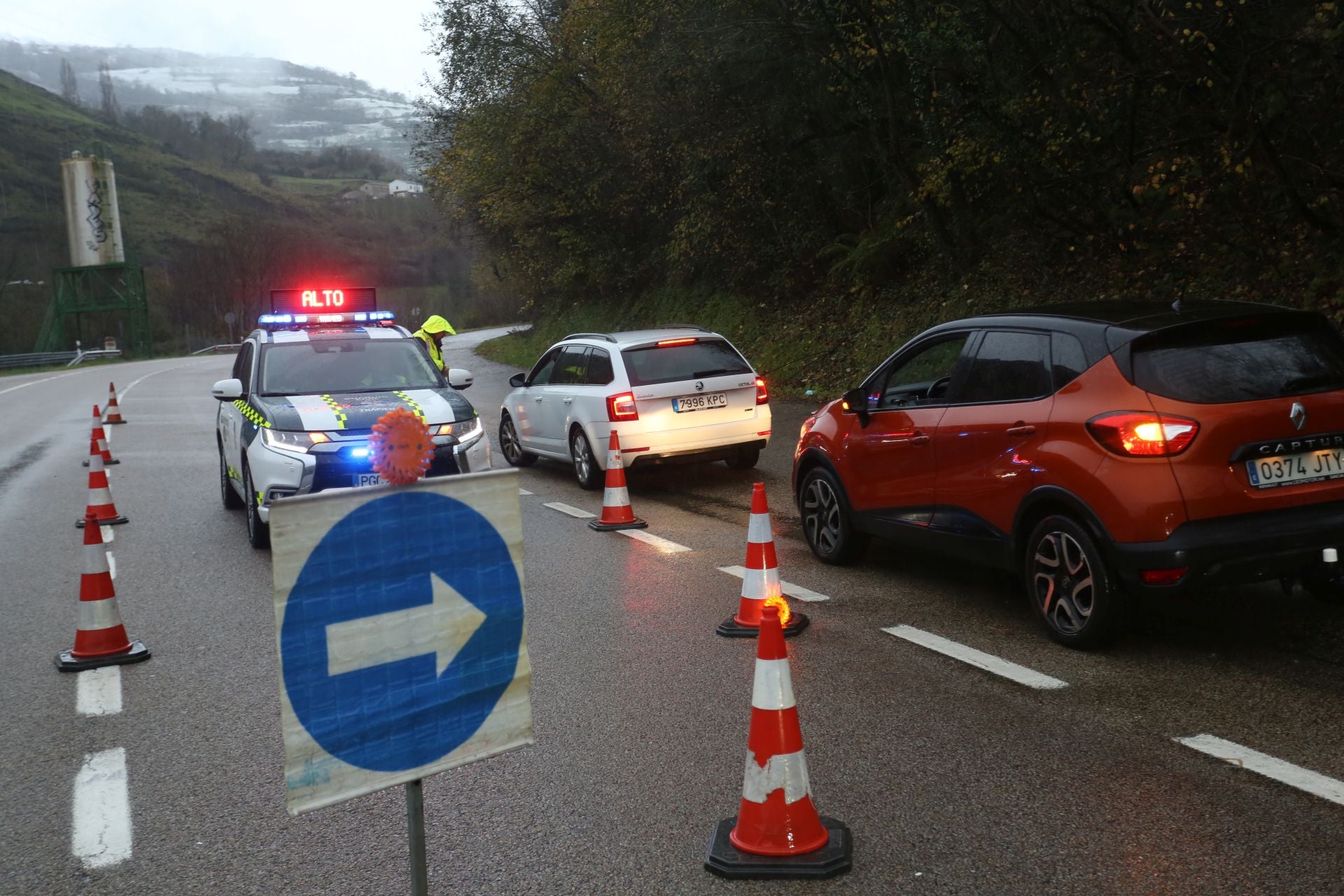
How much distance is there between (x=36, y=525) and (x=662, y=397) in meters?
5.97

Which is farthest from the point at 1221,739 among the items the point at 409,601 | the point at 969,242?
the point at 969,242

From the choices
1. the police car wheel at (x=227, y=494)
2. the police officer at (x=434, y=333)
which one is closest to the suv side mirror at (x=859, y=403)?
the police car wheel at (x=227, y=494)

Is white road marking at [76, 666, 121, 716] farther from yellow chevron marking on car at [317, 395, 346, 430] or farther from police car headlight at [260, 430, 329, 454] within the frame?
yellow chevron marking on car at [317, 395, 346, 430]

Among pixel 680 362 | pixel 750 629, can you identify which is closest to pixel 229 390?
pixel 680 362

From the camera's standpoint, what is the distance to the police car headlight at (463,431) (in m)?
9.88

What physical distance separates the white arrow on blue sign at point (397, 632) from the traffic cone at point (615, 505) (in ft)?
23.4

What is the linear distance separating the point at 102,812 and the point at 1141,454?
4659 mm

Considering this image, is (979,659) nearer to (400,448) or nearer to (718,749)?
(718,749)

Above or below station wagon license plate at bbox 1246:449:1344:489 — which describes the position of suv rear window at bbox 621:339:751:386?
above

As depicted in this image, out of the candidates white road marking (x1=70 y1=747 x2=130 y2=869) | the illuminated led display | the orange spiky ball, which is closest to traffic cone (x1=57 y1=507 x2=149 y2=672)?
white road marking (x1=70 y1=747 x2=130 y2=869)

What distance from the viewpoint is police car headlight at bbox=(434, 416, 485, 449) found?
988 cm

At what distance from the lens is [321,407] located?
9805 mm

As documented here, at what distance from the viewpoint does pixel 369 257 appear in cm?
13562

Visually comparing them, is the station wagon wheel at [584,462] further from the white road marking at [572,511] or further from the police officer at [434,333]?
the police officer at [434,333]
